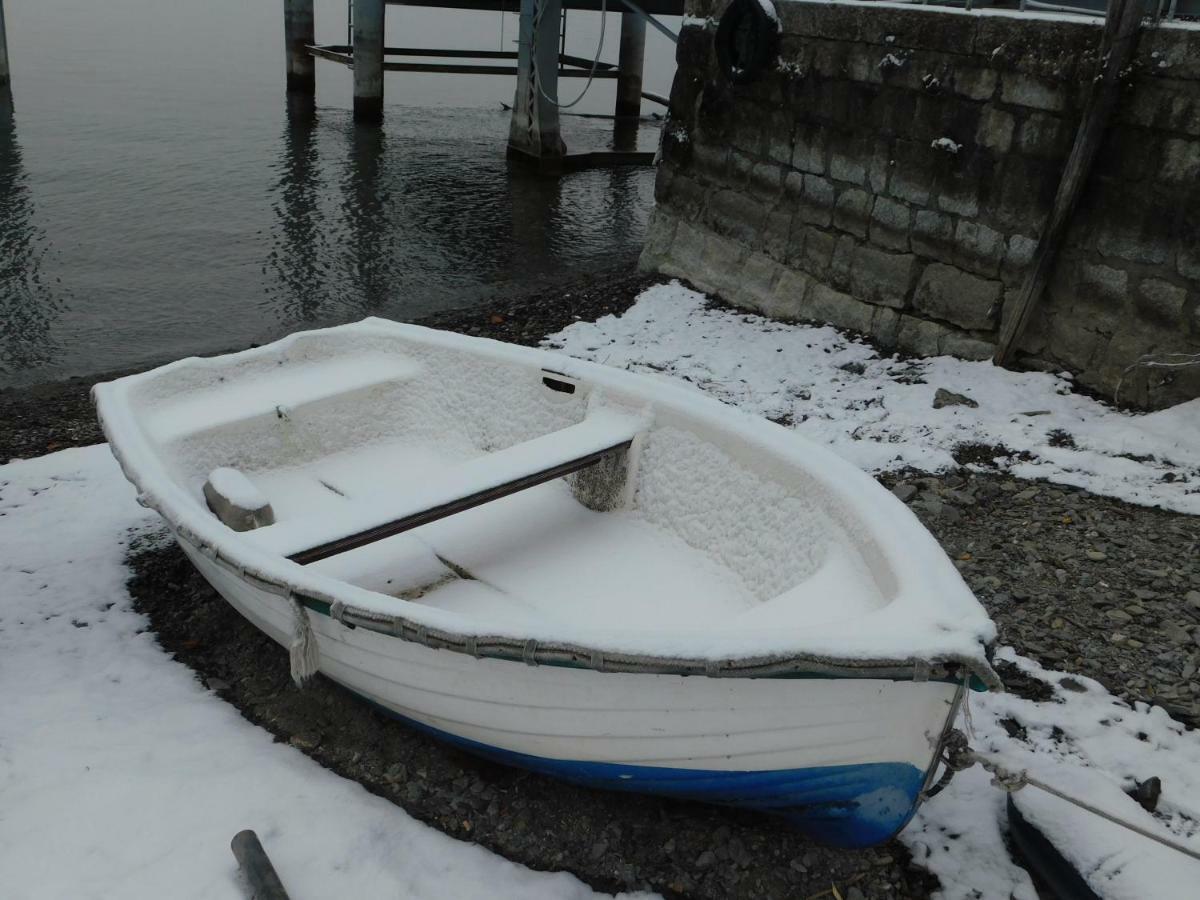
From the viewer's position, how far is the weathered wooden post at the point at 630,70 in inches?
760

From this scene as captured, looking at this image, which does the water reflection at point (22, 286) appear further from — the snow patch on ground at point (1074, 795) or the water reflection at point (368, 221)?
the snow patch on ground at point (1074, 795)

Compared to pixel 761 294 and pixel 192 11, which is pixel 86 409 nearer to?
pixel 761 294

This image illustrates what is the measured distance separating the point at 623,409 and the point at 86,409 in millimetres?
4655

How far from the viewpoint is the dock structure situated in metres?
14.0

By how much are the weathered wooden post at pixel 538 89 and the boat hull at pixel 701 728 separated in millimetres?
11916

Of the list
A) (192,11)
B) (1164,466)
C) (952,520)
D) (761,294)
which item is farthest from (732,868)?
(192,11)

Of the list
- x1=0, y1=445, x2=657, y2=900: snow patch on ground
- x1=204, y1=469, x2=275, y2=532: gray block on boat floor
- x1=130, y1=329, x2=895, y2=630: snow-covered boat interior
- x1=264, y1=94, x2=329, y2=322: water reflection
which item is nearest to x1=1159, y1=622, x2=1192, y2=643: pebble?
x1=130, y1=329, x2=895, y2=630: snow-covered boat interior

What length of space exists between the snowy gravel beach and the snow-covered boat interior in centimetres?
66

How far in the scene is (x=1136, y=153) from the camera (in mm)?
5617

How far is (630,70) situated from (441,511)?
17598mm

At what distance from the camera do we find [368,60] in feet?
55.4

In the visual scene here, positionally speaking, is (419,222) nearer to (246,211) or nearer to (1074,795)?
(246,211)

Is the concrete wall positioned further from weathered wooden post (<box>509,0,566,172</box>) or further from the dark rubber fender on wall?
weathered wooden post (<box>509,0,566,172</box>)

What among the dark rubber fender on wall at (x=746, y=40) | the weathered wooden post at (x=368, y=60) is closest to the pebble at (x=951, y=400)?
the dark rubber fender on wall at (x=746, y=40)
